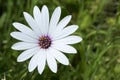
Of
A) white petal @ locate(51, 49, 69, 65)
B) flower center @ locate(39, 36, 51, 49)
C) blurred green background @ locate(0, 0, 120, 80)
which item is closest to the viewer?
white petal @ locate(51, 49, 69, 65)

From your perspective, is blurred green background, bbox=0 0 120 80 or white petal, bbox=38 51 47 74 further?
blurred green background, bbox=0 0 120 80

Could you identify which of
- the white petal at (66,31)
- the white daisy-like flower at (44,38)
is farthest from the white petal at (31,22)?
the white petal at (66,31)

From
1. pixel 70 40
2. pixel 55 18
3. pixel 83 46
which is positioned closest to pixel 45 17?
pixel 55 18

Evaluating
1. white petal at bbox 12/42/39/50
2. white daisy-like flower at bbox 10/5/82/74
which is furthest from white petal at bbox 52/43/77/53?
white petal at bbox 12/42/39/50

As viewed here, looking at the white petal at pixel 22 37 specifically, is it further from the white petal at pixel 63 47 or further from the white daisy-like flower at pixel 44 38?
the white petal at pixel 63 47

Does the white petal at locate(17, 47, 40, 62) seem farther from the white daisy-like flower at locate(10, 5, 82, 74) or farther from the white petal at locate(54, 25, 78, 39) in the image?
the white petal at locate(54, 25, 78, 39)

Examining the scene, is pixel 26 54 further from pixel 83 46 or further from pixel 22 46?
pixel 83 46
